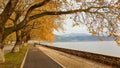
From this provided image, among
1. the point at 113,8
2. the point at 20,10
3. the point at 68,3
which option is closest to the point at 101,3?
the point at 113,8

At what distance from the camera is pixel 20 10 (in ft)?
124

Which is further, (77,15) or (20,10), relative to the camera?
(20,10)

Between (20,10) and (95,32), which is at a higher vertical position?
(20,10)

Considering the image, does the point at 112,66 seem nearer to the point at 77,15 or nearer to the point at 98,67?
the point at 98,67

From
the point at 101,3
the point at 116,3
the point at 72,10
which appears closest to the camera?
the point at 116,3

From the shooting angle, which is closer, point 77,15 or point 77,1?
point 77,1

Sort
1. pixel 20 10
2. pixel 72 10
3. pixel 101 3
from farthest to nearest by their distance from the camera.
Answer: pixel 20 10 < pixel 72 10 < pixel 101 3

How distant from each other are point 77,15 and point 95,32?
210cm

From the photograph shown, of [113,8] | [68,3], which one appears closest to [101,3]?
[113,8]

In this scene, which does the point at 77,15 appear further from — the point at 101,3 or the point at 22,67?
the point at 22,67

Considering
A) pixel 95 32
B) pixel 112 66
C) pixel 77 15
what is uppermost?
pixel 77 15

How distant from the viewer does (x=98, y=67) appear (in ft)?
72.6

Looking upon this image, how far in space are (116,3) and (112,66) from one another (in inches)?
232

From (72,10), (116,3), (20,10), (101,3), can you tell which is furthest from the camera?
(20,10)
